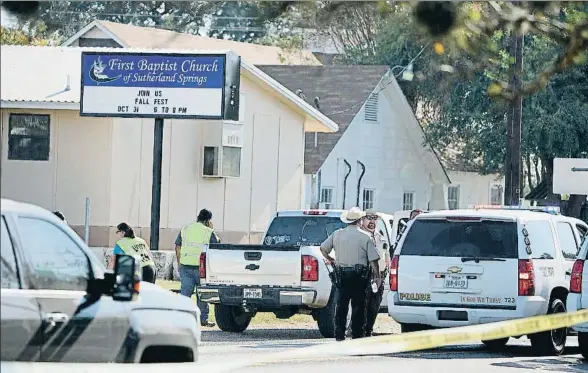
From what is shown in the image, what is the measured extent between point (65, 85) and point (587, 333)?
60.2 feet

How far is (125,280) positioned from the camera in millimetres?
8367

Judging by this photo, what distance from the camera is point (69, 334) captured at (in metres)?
8.07

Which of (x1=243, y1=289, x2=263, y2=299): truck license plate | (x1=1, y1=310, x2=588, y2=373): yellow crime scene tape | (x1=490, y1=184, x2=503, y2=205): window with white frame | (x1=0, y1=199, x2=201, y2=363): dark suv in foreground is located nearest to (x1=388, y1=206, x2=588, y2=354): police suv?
(x1=1, y1=310, x2=588, y2=373): yellow crime scene tape

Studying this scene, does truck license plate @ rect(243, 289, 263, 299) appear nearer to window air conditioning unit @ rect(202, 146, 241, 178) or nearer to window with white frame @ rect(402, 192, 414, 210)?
window air conditioning unit @ rect(202, 146, 241, 178)

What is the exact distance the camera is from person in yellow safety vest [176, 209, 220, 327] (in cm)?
2077

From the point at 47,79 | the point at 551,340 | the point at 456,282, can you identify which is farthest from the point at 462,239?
the point at 47,79

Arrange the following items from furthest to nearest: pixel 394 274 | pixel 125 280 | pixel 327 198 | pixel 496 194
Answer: pixel 496 194 → pixel 327 198 → pixel 394 274 → pixel 125 280

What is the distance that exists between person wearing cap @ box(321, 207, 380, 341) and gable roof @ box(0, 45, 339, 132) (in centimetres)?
1324

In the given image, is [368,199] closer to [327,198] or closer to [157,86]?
[327,198]

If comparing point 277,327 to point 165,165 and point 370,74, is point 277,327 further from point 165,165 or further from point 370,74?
point 370,74

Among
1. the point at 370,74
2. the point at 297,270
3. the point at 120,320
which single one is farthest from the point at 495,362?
the point at 370,74

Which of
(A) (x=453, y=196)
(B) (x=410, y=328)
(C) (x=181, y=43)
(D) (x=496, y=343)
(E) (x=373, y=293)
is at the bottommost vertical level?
(D) (x=496, y=343)

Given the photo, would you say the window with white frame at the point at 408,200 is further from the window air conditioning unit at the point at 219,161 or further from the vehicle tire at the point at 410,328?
the vehicle tire at the point at 410,328

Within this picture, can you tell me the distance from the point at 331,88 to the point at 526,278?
27.0m
